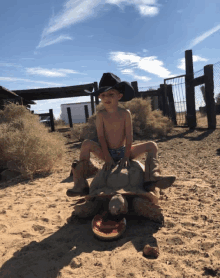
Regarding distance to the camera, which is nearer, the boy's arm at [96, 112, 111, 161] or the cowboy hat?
the cowboy hat

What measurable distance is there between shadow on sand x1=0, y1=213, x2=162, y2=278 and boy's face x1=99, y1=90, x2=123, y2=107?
1393mm

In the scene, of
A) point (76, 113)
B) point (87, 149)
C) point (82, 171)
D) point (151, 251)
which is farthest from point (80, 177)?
point (76, 113)

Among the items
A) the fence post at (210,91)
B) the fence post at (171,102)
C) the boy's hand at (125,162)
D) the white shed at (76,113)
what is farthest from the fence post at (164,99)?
the white shed at (76,113)

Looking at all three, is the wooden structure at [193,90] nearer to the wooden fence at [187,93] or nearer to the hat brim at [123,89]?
the wooden fence at [187,93]

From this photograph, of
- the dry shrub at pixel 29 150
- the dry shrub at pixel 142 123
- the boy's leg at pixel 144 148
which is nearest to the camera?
the boy's leg at pixel 144 148

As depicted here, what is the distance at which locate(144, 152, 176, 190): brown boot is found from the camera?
2.26 m

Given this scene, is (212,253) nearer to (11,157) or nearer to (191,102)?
A: (11,157)

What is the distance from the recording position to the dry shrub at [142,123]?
28.0 feet

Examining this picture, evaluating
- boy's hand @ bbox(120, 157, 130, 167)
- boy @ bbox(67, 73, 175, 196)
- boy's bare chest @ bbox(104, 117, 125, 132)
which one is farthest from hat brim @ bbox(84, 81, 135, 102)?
boy's hand @ bbox(120, 157, 130, 167)

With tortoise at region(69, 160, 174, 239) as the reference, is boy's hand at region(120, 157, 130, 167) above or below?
above

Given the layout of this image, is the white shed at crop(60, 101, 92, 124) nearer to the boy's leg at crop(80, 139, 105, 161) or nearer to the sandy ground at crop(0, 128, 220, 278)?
the sandy ground at crop(0, 128, 220, 278)

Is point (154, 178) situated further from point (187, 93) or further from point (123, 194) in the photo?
point (187, 93)

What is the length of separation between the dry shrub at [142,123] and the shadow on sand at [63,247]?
5974mm

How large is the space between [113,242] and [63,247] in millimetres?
476
